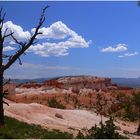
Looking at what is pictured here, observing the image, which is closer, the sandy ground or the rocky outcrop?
the sandy ground

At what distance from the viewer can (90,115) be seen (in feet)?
128

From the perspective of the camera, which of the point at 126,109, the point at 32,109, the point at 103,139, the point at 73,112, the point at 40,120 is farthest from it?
the point at 126,109

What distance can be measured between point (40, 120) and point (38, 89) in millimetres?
64726

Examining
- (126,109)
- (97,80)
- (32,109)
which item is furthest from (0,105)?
(97,80)

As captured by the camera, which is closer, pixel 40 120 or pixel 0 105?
pixel 0 105

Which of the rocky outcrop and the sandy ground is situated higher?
the rocky outcrop

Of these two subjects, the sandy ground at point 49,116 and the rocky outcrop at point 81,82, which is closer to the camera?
the sandy ground at point 49,116

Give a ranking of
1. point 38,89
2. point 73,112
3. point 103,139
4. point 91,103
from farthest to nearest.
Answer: point 38,89, point 91,103, point 73,112, point 103,139

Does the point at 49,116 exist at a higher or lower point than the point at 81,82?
lower

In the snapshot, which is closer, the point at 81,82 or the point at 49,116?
the point at 49,116

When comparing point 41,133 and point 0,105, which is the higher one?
point 0,105

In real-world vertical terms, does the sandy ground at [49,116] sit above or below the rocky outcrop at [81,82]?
below

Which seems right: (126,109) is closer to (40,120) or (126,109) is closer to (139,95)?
(139,95)

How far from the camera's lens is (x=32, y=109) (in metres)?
33.4
